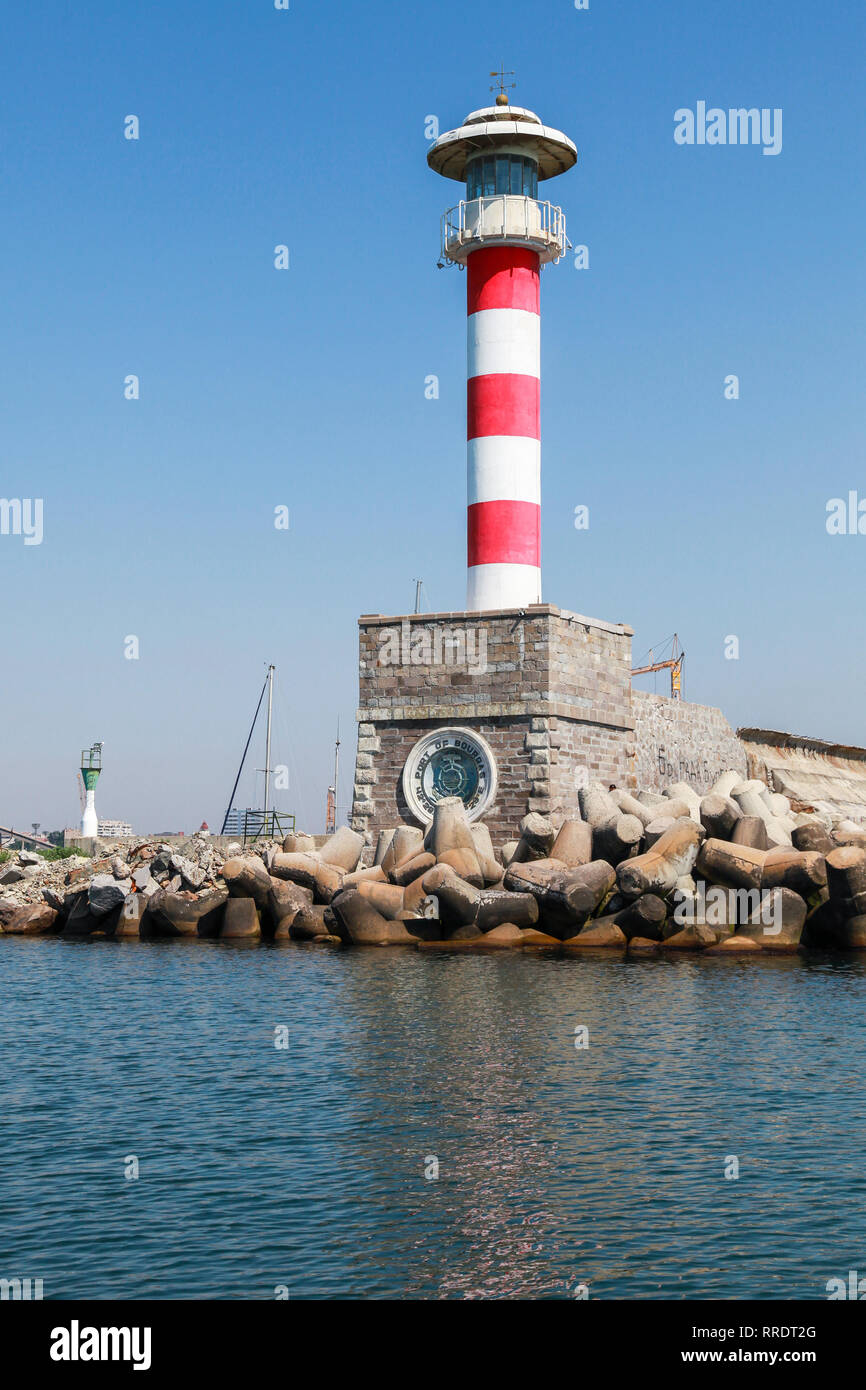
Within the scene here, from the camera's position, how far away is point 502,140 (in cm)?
3253

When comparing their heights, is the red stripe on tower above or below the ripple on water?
above

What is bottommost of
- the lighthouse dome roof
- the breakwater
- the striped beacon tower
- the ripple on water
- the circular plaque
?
the ripple on water

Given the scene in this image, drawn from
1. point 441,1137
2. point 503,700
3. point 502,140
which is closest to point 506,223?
point 502,140

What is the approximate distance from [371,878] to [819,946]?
26.9 feet

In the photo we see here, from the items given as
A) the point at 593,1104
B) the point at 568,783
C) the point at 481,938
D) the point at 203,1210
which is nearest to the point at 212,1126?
the point at 203,1210

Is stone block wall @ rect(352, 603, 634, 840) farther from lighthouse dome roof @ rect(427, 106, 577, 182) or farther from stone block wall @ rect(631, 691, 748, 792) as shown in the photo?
lighthouse dome roof @ rect(427, 106, 577, 182)

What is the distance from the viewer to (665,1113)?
41.8 ft

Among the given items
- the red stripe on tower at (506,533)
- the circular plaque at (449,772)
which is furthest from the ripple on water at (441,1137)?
the red stripe on tower at (506,533)

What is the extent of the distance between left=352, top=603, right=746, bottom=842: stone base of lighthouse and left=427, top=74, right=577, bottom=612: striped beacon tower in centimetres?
164

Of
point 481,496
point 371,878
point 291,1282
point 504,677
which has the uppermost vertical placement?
point 481,496

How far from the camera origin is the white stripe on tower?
102ft

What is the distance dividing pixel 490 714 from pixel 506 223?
37.6ft

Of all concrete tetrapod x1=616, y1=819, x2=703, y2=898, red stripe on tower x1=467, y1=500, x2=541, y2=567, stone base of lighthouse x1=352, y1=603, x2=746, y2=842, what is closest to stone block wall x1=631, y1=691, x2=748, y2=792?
stone base of lighthouse x1=352, y1=603, x2=746, y2=842
